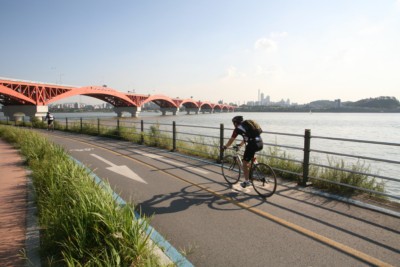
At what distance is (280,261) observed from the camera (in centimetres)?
362

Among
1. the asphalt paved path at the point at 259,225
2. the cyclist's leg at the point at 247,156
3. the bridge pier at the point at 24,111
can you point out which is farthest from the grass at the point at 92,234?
the bridge pier at the point at 24,111

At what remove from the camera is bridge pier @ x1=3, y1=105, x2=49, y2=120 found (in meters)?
52.0

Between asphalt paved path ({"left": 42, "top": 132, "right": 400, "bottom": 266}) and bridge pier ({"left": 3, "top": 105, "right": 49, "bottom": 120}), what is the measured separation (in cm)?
5247

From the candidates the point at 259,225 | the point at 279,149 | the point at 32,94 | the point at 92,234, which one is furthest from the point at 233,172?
the point at 32,94

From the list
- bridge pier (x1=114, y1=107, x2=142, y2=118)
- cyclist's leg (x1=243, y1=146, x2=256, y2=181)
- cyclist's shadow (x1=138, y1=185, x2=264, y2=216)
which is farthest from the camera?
bridge pier (x1=114, y1=107, x2=142, y2=118)

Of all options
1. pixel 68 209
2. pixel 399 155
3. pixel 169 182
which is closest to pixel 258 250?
A: pixel 68 209

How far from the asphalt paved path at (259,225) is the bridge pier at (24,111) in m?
52.5

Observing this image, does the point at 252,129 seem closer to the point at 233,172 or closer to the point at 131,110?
the point at 233,172

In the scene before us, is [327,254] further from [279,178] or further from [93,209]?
[279,178]

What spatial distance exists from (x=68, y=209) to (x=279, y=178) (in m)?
5.62

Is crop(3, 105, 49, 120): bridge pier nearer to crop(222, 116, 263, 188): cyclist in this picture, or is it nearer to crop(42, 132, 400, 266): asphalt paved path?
crop(42, 132, 400, 266): asphalt paved path

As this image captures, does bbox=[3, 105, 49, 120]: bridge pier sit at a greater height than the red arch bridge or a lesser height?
lesser

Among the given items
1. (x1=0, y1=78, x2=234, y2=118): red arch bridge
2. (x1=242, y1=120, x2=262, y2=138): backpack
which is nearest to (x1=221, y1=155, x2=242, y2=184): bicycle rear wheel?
(x1=242, y1=120, x2=262, y2=138): backpack

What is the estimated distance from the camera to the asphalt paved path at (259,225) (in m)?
3.74
